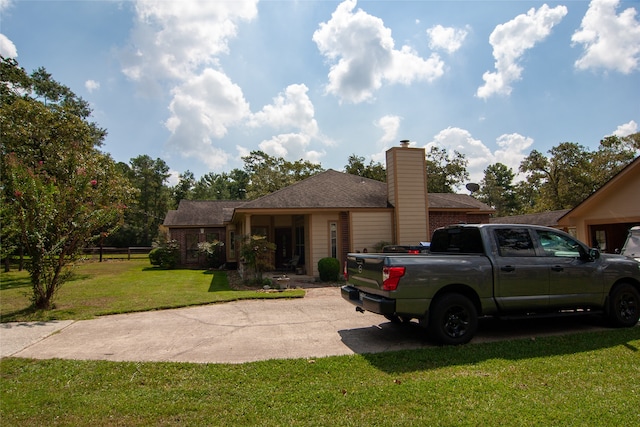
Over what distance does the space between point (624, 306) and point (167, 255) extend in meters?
21.9

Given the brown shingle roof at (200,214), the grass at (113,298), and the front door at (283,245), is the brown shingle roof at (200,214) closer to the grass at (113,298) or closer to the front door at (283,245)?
the front door at (283,245)

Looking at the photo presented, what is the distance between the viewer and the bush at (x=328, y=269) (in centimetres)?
1456

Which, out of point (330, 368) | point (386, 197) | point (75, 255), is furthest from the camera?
point (386, 197)

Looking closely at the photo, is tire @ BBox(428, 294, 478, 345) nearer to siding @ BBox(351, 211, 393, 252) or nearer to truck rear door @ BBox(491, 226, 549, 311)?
truck rear door @ BBox(491, 226, 549, 311)

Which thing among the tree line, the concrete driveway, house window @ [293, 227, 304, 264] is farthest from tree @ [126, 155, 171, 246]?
the concrete driveway

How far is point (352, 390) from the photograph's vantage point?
425cm

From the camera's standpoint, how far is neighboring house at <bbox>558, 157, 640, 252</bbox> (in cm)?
1205

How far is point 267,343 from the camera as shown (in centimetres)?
628

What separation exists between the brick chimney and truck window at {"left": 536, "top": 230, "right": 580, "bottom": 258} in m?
9.08

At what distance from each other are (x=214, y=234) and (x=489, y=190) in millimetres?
60974

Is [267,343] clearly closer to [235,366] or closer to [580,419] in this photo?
[235,366]

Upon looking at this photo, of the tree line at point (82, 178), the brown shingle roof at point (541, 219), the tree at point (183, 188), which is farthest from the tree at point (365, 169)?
the tree at point (183, 188)

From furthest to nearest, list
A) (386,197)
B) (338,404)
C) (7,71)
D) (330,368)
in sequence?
(7,71) < (386,197) < (330,368) < (338,404)

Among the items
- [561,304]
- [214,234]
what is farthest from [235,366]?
[214,234]
